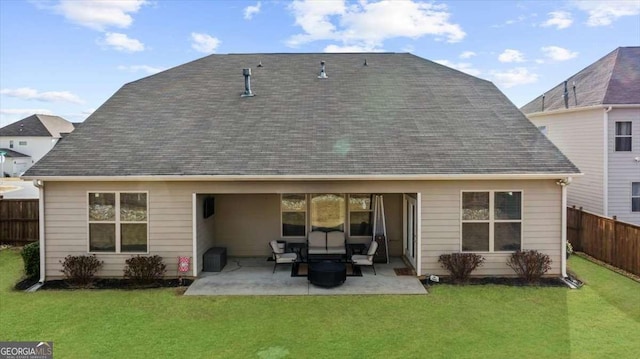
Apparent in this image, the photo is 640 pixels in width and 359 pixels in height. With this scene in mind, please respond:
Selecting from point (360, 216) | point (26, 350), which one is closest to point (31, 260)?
point (26, 350)

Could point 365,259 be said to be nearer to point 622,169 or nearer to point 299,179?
point 299,179

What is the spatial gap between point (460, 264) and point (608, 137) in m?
9.69

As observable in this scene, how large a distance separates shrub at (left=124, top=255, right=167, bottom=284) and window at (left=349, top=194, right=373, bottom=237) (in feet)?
18.0

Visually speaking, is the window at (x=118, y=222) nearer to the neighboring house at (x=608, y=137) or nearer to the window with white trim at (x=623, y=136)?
the neighboring house at (x=608, y=137)

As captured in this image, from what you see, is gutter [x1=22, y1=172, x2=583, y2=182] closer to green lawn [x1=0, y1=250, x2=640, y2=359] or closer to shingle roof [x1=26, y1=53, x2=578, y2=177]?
shingle roof [x1=26, y1=53, x2=578, y2=177]

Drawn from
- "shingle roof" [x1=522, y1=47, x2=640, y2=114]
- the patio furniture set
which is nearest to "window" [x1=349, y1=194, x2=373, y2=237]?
the patio furniture set

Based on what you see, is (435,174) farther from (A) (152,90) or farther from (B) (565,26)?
(B) (565,26)

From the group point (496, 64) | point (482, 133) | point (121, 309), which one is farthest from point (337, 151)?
point (496, 64)

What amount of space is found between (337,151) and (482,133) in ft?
14.1

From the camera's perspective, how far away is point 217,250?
36.6 ft

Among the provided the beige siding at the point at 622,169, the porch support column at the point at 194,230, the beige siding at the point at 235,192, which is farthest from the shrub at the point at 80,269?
the beige siding at the point at 622,169

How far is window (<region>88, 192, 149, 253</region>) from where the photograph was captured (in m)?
9.98

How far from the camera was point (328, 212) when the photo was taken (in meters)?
12.1

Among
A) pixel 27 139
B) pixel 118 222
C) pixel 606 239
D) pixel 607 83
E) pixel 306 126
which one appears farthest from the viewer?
pixel 27 139
